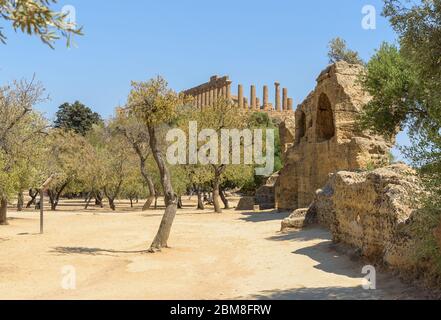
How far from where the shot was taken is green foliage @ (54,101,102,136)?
62.2 m

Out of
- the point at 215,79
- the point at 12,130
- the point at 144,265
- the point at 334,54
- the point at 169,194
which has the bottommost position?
the point at 144,265

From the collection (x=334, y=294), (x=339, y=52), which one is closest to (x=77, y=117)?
(x=339, y=52)

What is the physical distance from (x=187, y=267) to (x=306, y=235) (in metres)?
5.87

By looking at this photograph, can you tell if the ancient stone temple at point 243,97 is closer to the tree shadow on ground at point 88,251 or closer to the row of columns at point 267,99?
the row of columns at point 267,99

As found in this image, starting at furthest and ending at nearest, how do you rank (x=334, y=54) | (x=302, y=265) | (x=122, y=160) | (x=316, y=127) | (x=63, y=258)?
(x=334, y=54) → (x=122, y=160) → (x=316, y=127) → (x=63, y=258) → (x=302, y=265)

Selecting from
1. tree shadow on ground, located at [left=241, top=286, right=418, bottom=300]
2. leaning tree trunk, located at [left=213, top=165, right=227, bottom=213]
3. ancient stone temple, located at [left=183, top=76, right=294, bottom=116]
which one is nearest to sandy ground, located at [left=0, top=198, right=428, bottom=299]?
tree shadow on ground, located at [left=241, top=286, right=418, bottom=300]

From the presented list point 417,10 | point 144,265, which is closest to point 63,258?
point 144,265

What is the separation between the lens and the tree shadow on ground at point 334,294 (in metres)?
8.07

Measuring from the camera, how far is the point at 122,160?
129 feet

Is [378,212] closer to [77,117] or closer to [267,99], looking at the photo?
[77,117]

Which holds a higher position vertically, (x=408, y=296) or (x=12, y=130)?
(x=12, y=130)

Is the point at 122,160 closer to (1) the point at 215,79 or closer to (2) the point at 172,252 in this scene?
(2) the point at 172,252

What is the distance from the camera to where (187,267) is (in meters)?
12.1
